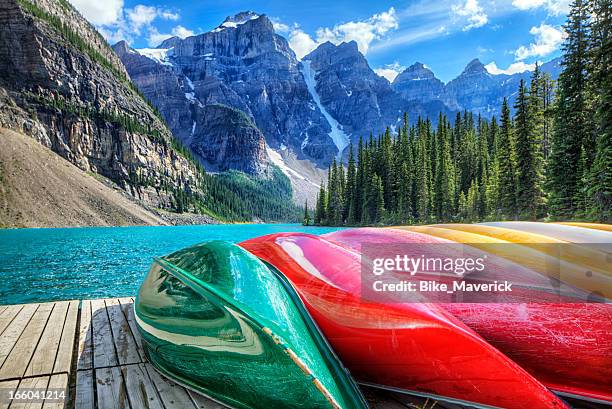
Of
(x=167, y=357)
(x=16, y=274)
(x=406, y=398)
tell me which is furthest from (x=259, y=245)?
(x=16, y=274)

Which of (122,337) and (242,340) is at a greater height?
(242,340)

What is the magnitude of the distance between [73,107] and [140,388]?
403 ft

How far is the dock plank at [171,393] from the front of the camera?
8.85ft

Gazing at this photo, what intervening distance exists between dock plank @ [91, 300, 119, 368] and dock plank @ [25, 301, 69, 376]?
364 mm

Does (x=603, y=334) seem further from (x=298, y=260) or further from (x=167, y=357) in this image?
(x=167, y=357)

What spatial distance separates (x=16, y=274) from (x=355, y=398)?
60.5 ft

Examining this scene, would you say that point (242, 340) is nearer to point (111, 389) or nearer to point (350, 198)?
point (111, 389)

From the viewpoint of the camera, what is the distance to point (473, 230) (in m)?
4.20

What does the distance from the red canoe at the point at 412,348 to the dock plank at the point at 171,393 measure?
1.17 metres

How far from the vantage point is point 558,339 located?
2.73m

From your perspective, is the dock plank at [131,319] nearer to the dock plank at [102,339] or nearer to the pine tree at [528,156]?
the dock plank at [102,339]

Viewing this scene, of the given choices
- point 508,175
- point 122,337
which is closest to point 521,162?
point 508,175

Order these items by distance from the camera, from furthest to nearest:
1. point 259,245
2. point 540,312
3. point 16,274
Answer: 1. point 16,274
2. point 259,245
3. point 540,312

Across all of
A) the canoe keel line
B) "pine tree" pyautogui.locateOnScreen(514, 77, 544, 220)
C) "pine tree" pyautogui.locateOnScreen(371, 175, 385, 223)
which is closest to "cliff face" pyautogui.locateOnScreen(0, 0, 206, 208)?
"pine tree" pyautogui.locateOnScreen(371, 175, 385, 223)
